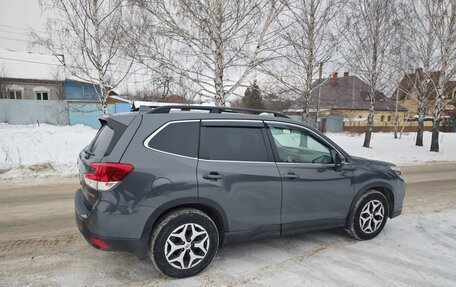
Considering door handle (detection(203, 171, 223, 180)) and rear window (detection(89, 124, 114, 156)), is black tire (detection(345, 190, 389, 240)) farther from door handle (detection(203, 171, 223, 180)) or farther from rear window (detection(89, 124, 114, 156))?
rear window (detection(89, 124, 114, 156))

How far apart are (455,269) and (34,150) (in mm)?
12321

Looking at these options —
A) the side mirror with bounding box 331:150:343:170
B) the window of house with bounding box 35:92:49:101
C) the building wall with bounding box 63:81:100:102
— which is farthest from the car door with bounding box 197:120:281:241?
the window of house with bounding box 35:92:49:101

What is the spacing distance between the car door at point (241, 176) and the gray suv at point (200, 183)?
12 mm

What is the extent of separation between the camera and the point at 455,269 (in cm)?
350

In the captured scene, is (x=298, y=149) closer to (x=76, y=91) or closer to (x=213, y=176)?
(x=213, y=176)

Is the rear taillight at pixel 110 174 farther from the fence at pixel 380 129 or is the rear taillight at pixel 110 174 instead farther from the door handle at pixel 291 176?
the fence at pixel 380 129

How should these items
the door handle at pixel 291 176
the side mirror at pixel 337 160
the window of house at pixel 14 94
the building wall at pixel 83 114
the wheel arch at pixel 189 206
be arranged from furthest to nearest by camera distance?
the window of house at pixel 14 94
the building wall at pixel 83 114
the side mirror at pixel 337 160
the door handle at pixel 291 176
the wheel arch at pixel 189 206

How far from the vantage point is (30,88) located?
2852 cm

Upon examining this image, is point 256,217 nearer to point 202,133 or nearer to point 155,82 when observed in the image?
point 202,133

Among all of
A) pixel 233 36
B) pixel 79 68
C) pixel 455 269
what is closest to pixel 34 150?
pixel 79 68

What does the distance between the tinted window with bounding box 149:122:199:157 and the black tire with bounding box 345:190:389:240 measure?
2.53 m

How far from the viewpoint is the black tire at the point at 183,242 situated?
3023mm

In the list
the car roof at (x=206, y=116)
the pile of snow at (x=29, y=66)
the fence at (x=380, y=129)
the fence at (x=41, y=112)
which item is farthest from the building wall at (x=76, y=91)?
the car roof at (x=206, y=116)

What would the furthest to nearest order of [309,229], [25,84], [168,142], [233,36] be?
[25,84] → [233,36] → [309,229] → [168,142]
